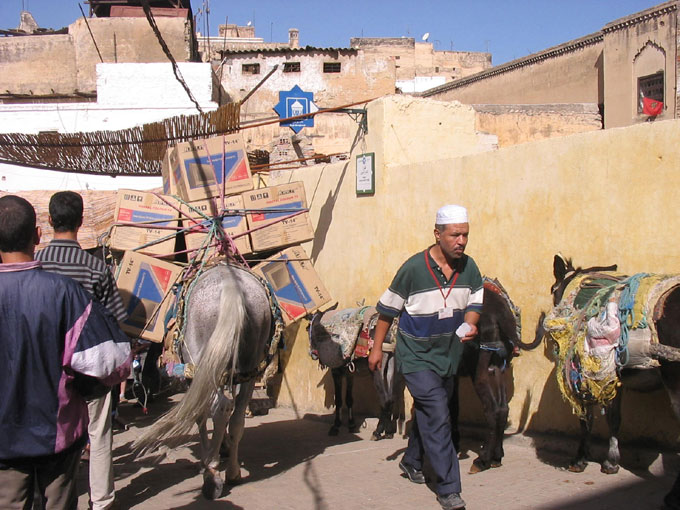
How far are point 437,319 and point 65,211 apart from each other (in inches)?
103

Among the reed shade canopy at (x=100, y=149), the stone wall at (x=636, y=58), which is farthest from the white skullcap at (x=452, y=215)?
the stone wall at (x=636, y=58)

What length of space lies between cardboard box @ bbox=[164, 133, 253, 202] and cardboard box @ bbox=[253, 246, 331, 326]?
806 millimetres

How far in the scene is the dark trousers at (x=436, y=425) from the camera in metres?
4.59

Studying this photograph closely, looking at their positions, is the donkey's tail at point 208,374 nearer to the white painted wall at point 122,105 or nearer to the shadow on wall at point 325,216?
the shadow on wall at point 325,216

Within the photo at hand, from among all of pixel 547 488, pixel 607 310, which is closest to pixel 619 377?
pixel 607 310

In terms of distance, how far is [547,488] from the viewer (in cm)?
508

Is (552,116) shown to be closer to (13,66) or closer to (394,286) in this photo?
(394,286)

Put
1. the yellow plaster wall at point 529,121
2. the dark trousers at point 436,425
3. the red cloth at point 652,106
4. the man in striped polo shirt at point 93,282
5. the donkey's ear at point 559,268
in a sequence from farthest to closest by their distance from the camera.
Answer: the red cloth at point 652,106 → the yellow plaster wall at point 529,121 → the donkey's ear at point 559,268 → the man in striped polo shirt at point 93,282 → the dark trousers at point 436,425

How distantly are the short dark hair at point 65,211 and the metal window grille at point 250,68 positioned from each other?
25965 mm

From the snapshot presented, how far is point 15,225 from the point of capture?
9.77ft

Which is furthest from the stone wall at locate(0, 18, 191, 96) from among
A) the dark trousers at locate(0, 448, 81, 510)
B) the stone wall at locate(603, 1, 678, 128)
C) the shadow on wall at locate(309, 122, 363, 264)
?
the dark trousers at locate(0, 448, 81, 510)

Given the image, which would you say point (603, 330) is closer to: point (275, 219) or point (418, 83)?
point (275, 219)

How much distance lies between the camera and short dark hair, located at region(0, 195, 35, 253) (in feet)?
9.73

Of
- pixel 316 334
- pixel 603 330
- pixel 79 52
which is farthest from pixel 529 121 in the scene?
pixel 603 330
